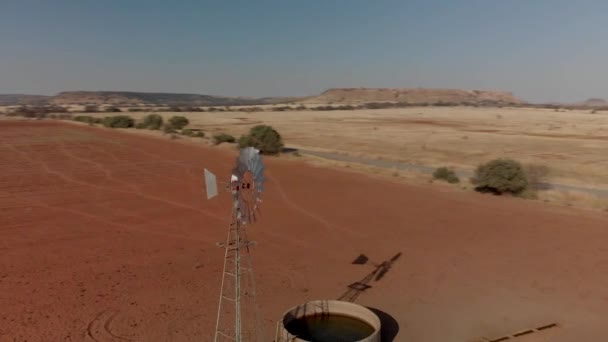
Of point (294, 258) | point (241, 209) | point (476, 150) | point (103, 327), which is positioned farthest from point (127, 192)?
point (476, 150)

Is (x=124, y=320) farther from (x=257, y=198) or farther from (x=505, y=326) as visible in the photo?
(x=505, y=326)

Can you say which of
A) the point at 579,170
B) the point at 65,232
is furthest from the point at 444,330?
the point at 579,170

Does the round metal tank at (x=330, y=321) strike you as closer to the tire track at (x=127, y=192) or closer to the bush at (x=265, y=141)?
the tire track at (x=127, y=192)

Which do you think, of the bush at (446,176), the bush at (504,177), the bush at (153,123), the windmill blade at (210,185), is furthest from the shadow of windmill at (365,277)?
the bush at (153,123)

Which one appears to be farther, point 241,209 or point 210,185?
point 241,209

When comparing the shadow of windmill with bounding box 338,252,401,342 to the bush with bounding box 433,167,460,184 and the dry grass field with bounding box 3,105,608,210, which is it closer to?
the dry grass field with bounding box 3,105,608,210

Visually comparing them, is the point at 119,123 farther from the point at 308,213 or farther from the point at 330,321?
the point at 330,321
